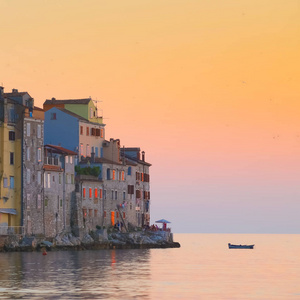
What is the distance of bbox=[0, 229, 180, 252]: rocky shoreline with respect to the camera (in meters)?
128

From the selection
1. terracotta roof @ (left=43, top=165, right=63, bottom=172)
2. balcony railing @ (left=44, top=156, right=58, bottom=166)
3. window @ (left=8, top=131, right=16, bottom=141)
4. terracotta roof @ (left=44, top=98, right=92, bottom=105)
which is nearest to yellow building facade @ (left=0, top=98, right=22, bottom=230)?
window @ (left=8, top=131, right=16, bottom=141)

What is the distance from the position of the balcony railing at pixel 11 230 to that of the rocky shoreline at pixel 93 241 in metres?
1.23

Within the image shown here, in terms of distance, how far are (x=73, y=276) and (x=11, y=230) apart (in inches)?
1677

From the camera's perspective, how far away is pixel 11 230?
425 feet

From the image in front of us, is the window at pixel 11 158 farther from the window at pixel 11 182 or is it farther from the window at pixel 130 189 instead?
the window at pixel 130 189

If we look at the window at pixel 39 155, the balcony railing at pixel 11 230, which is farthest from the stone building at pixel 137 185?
the balcony railing at pixel 11 230

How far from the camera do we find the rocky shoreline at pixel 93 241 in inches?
5022

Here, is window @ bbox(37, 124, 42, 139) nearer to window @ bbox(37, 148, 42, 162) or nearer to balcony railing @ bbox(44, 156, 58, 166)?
window @ bbox(37, 148, 42, 162)

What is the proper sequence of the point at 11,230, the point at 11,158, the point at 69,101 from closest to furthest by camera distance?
the point at 11,230 < the point at 11,158 < the point at 69,101

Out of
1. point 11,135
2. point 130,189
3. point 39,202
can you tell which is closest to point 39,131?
point 11,135

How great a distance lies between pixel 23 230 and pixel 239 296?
62100 millimetres

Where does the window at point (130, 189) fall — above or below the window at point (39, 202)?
above

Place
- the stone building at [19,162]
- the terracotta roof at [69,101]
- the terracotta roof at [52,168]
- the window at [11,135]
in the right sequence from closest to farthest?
the stone building at [19,162]
the window at [11,135]
the terracotta roof at [52,168]
the terracotta roof at [69,101]

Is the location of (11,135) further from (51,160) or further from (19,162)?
(51,160)
